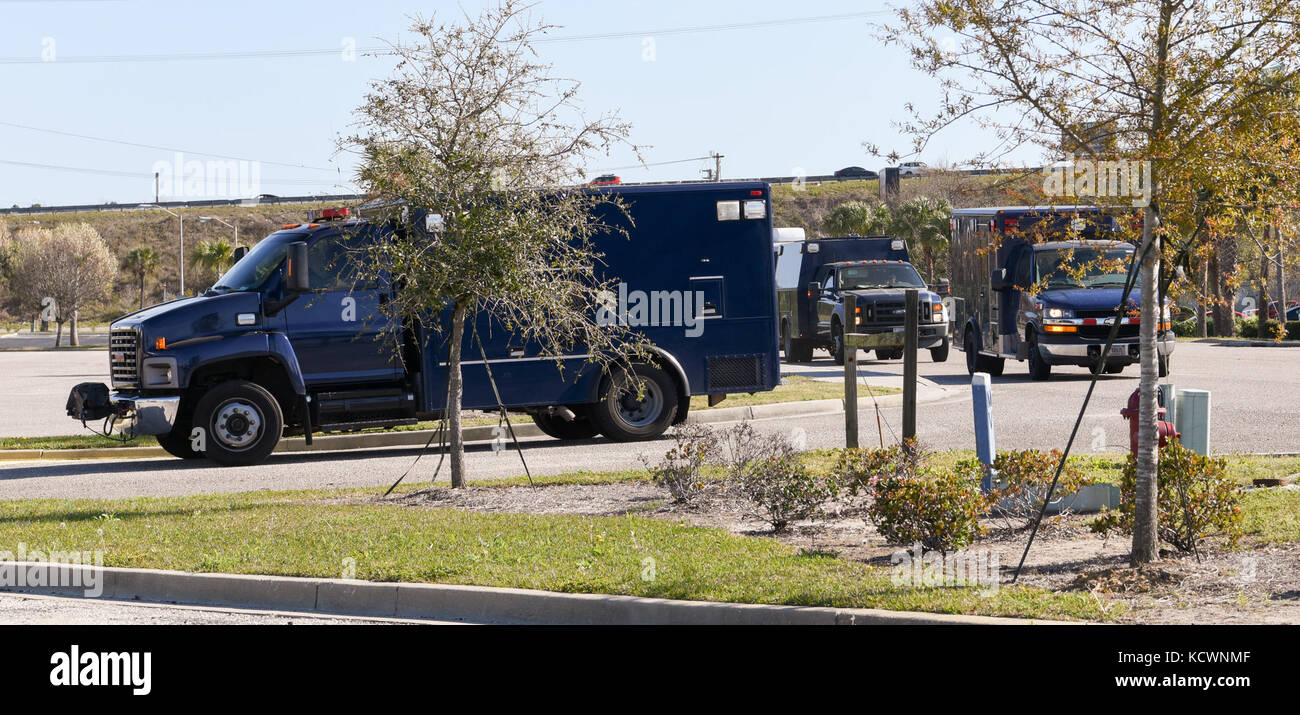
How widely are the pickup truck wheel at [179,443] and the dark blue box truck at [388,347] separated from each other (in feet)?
0.07

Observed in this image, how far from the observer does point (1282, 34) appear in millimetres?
7133

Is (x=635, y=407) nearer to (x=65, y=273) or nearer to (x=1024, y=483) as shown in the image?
(x=1024, y=483)

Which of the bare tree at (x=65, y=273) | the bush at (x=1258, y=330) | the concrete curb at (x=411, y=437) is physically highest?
the bare tree at (x=65, y=273)

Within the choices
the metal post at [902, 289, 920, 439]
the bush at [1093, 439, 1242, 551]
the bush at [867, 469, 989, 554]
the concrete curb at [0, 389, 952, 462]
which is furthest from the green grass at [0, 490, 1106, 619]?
the concrete curb at [0, 389, 952, 462]

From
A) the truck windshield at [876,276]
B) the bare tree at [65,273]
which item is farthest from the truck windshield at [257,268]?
the bare tree at [65,273]

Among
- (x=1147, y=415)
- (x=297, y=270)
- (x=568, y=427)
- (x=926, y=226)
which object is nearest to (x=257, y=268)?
(x=297, y=270)

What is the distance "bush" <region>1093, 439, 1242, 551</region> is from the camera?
7.92 meters

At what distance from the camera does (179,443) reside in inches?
619

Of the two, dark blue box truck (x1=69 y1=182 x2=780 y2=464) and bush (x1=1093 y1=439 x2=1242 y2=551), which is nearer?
bush (x1=1093 y1=439 x2=1242 y2=551)

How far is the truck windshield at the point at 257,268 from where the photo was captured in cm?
1538

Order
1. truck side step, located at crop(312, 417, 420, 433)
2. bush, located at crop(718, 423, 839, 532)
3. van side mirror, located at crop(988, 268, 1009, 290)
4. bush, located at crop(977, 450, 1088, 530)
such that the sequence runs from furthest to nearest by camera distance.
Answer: van side mirror, located at crop(988, 268, 1009, 290), truck side step, located at crop(312, 417, 420, 433), bush, located at crop(718, 423, 839, 532), bush, located at crop(977, 450, 1088, 530)

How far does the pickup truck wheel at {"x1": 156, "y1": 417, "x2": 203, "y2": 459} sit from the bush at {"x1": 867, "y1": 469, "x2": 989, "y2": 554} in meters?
9.94

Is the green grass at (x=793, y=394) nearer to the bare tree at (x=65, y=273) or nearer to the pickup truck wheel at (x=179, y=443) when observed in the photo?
the pickup truck wheel at (x=179, y=443)

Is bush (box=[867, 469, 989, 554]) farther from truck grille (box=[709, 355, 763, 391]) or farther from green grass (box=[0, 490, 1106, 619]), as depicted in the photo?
truck grille (box=[709, 355, 763, 391])
